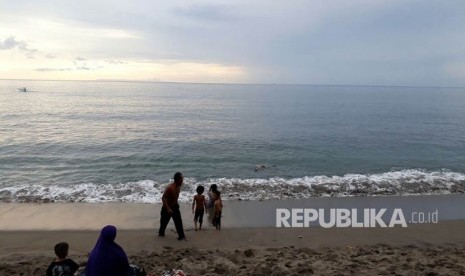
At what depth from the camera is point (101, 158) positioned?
24.0 meters

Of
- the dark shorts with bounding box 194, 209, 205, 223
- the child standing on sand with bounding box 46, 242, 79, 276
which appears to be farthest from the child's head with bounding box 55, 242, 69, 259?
the dark shorts with bounding box 194, 209, 205, 223

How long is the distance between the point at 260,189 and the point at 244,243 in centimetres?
732

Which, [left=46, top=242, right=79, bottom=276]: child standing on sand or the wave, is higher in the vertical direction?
[left=46, top=242, right=79, bottom=276]: child standing on sand

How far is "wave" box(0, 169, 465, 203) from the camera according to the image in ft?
51.8

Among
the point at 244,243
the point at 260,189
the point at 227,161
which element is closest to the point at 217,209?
the point at 244,243

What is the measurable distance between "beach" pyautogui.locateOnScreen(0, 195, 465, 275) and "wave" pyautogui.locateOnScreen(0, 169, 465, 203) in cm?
157

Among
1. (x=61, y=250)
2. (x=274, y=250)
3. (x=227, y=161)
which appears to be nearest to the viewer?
(x=61, y=250)

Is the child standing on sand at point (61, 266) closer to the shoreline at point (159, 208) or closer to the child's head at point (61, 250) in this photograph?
the child's head at point (61, 250)

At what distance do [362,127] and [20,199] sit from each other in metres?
35.3

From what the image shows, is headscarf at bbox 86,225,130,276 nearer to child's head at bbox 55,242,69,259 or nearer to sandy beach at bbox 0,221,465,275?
child's head at bbox 55,242,69,259

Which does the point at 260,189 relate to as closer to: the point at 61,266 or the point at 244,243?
the point at 244,243

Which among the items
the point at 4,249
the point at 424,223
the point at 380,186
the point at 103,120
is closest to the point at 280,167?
the point at 380,186

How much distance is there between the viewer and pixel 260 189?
17141 millimetres

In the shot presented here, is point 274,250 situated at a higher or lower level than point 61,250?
lower
